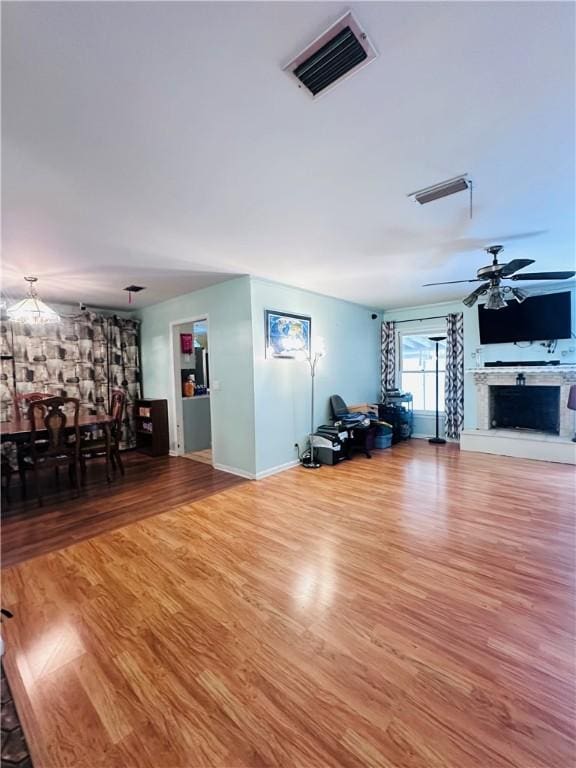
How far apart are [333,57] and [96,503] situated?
4.06 meters

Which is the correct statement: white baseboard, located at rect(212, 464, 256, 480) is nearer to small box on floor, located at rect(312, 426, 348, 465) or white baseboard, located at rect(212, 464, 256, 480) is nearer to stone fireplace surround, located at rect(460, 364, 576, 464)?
small box on floor, located at rect(312, 426, 348, 465)

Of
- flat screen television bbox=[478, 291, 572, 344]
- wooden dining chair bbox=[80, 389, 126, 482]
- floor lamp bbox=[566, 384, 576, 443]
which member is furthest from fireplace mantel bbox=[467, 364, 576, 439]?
wooden dining chair bbox=[80, 389, 126, 482]

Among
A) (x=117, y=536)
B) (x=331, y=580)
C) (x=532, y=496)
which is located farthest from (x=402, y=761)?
(x=532, y=496)

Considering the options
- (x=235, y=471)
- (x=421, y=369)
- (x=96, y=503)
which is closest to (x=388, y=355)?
(x=421, y=369)

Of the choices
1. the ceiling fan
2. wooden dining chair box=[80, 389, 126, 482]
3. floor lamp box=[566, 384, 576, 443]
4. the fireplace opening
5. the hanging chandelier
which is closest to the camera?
the ceiling fan

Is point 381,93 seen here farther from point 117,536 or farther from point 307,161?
point 117,536

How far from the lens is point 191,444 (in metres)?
5.77

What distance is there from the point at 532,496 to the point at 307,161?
395 centimetres

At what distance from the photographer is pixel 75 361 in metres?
5.38

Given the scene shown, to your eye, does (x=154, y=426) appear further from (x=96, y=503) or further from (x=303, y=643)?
(x=303, y=643)

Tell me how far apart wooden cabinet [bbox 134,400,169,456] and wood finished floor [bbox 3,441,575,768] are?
2.64 metres

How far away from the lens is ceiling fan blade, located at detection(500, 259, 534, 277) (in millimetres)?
2797

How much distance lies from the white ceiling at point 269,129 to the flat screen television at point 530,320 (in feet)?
7.61

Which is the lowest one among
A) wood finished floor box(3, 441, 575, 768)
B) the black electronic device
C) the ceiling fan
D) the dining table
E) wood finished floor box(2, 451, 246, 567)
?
wood finished floor box(3, 441, 575, 768)
